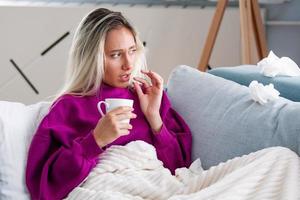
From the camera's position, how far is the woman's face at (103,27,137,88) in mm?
1505

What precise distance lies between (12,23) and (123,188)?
2304 mm

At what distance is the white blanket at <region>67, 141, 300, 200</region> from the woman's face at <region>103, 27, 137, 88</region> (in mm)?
228

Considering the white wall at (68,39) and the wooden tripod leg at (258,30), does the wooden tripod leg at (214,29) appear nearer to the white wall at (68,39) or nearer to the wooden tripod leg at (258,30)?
the wooden tripod leg at (258,30)

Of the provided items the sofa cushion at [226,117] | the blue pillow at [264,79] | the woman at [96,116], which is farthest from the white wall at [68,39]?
the woman at [96,116]

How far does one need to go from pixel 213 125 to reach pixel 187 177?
0.20 m

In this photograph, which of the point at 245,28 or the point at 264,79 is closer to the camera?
the point at 264,79

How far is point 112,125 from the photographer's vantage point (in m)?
1.29

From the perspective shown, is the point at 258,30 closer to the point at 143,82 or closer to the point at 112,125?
the point at 143,82

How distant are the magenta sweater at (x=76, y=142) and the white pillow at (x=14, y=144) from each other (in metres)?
0.03

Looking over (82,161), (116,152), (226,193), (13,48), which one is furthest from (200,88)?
(13,48)

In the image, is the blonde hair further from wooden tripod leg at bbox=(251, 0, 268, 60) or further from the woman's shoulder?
wooden tripod leg at bbox=(251, 0, 268, 60)

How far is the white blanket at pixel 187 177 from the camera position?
105 centimetres

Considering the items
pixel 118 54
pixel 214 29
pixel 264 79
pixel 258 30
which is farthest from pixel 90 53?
pixel 258 30

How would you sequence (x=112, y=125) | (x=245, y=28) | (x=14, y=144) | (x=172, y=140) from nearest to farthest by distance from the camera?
1. (x=112, y=125)
2. (x=14, y=144)
3. (x=172, y=140)
4. (x=245, y=28)
